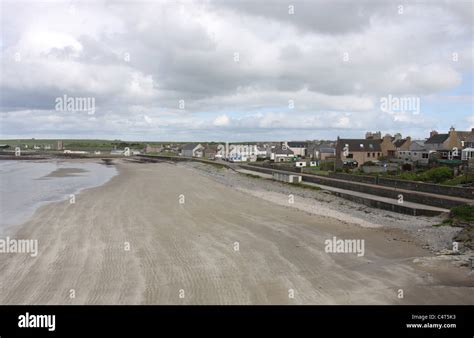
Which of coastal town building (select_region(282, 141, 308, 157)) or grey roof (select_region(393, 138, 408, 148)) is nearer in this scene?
grey roof (select_region(393, 138, 408, 148))

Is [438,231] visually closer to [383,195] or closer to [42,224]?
[383,195]

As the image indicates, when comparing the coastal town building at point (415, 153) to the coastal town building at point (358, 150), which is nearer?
the coastal town building at point (415, 153)

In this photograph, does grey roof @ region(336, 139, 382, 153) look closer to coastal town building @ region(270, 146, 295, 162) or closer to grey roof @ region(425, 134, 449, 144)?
grey roof @ region(425, 134, 449, 144)

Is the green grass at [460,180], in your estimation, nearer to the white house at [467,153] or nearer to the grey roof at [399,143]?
the white house at [467,153]

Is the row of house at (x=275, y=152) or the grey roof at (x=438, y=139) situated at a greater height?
the grey roof at (x=438, y=139)

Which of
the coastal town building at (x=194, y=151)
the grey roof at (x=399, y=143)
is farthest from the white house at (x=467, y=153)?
the coastal town building at (x=194, y=151)

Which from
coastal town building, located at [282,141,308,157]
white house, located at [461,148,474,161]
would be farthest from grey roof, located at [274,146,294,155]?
white house, located at [461,148,474,161]

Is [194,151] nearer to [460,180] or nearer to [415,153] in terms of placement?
[415,153]

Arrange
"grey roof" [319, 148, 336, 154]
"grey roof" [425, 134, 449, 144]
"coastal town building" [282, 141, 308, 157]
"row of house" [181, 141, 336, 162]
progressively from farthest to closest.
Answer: "coastal town building" [282, 141, 308, 157]
"row of house" [181, 141, 336, 162]
"grey roof" [319, 148, 336, 154]
"grey roof" [425, 134, 449, 144]

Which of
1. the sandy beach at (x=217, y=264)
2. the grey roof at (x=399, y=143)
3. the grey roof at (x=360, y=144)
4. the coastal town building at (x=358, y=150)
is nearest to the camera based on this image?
the sandy beach at (x=217, y=264)
